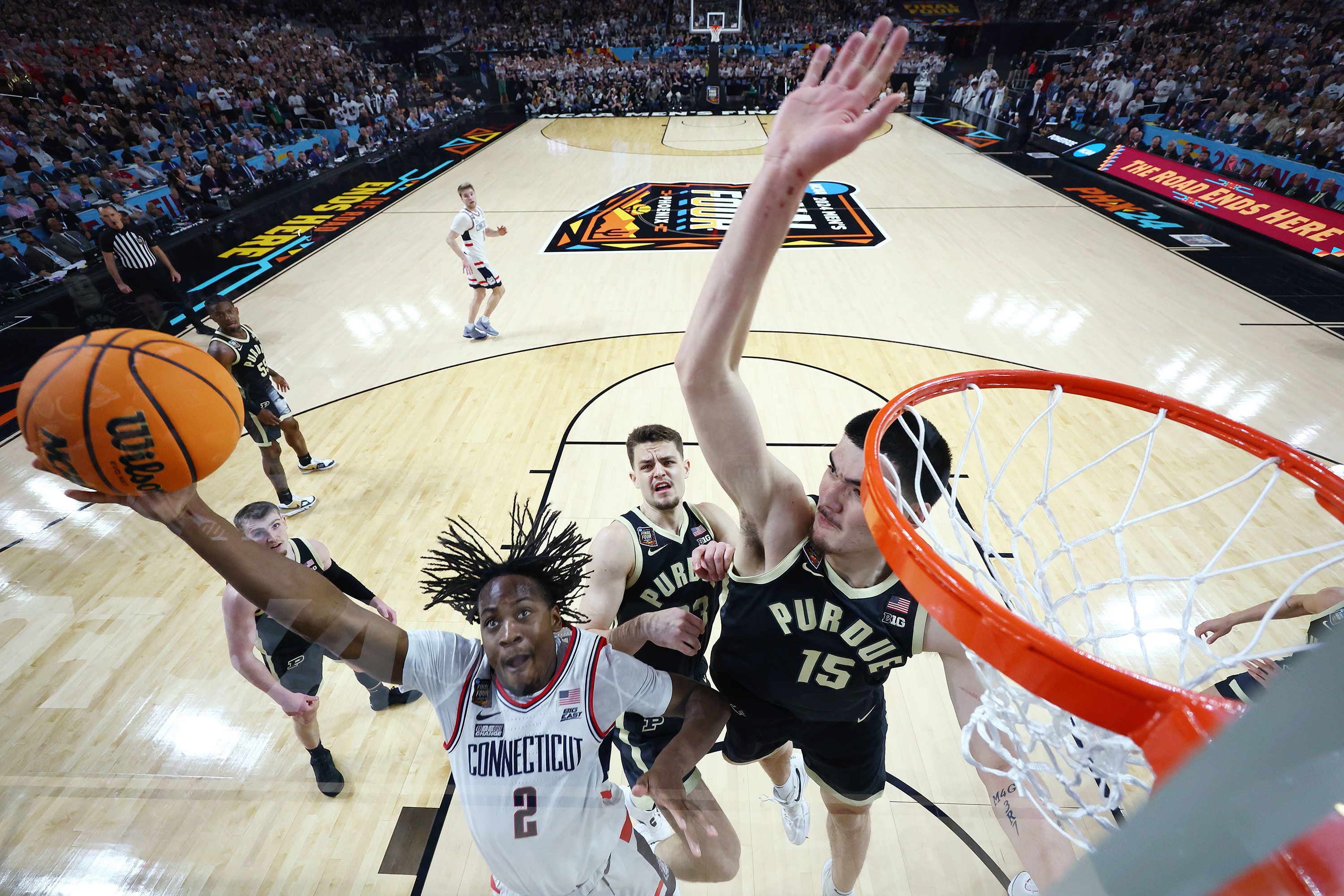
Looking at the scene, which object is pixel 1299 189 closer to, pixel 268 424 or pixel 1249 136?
pixel 1249 136

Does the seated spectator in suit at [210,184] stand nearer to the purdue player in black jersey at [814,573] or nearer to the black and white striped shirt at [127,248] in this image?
the black and white striped shirt at [127,248]

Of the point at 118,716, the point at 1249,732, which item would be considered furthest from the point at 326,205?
the point at 1249,732

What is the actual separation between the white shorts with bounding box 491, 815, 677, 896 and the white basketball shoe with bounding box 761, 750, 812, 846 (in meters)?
0.53

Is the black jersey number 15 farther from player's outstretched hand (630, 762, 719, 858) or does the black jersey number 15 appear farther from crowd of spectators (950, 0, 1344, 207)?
crowd of spectators (950, 0, 1344, 207)

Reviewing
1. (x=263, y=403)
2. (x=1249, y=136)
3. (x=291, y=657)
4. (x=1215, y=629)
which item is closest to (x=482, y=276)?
(x=263, y=403)

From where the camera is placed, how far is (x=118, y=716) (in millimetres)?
2688

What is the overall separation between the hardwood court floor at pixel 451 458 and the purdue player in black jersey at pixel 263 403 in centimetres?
16

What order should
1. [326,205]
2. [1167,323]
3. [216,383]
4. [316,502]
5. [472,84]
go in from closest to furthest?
[216,383] → [316,502] → [1167,323] → [326,205] → [472,84]

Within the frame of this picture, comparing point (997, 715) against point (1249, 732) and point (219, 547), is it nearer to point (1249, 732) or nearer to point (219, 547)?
point (1249, 732)

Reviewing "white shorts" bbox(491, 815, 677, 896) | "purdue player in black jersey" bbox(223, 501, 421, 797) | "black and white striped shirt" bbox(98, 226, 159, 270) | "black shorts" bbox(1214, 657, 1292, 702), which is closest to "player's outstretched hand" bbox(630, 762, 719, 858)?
"white shorts" bbox(491, 815, 677, 896)

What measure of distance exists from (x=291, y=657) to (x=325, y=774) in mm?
658

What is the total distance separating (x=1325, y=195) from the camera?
7.48 metres

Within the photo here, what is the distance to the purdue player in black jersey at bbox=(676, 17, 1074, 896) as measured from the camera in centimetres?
100

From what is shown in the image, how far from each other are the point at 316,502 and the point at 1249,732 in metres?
4.66
